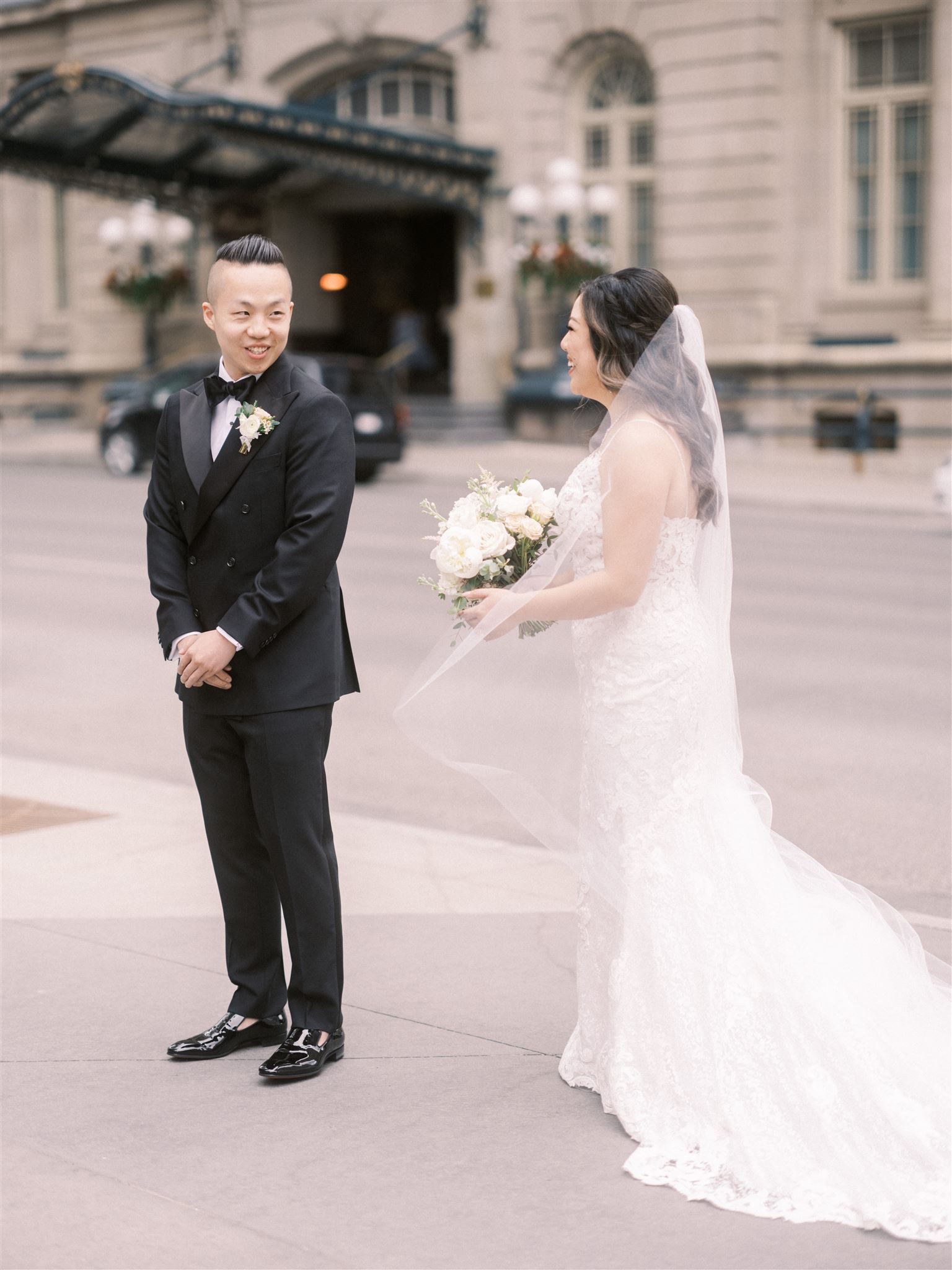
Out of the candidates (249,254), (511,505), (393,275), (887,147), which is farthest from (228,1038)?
(393,275)

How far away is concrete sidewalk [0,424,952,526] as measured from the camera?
20797mm

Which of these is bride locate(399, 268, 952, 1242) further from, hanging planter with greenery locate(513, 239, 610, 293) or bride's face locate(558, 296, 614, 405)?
hanging planter with greenery locate(513, 239, 610, 293)

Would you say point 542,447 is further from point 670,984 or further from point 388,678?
point 670,984

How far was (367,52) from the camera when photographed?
3039cm

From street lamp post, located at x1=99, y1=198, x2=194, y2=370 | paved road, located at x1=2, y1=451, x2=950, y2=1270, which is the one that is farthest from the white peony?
street lamp post, located at x1=99, y1=198, x2=194, y2=370

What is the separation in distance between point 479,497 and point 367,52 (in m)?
28.2

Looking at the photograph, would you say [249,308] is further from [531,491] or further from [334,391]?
[334,391]

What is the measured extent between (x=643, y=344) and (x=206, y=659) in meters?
1.29

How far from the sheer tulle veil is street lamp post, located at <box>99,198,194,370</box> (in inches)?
1150

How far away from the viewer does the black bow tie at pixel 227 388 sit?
424 centimetres

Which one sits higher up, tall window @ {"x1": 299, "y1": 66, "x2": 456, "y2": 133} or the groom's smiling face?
tall window @ {"x1": 299, "y1": 66, "x2": 456, "y2": 133}

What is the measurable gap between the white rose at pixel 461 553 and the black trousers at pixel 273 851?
0.52 metres

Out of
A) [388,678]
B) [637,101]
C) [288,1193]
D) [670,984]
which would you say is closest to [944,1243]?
[670,984]

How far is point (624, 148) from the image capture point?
28.2 meters
